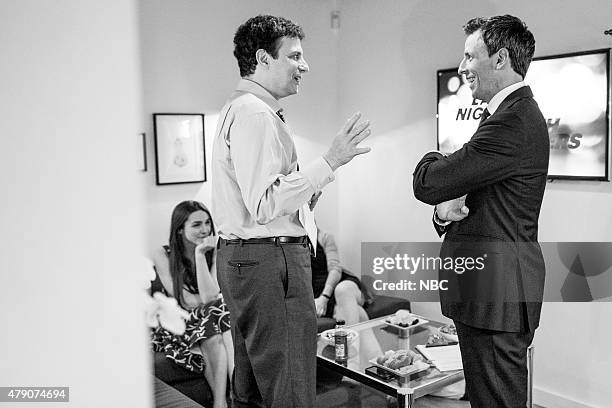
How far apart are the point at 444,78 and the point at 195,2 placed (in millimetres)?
882

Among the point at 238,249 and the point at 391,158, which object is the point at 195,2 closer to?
the point at 391,158

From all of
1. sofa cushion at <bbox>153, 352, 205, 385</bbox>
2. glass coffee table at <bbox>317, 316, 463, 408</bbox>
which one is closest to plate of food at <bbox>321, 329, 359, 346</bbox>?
glass coffee table at <bbox>317, 316, 463, 408</bbox>

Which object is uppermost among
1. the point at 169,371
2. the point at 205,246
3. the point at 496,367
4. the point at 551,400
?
the point at 205,246

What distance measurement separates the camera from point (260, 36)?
0.95 meters

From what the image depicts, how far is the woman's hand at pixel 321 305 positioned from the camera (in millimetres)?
2019

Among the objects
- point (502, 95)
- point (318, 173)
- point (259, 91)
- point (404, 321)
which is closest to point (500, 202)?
point (502, 95)

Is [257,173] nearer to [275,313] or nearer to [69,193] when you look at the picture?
[275,313]

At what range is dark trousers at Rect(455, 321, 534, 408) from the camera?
930 mm

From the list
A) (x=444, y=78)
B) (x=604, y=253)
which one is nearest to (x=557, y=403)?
(x=604, y=253)

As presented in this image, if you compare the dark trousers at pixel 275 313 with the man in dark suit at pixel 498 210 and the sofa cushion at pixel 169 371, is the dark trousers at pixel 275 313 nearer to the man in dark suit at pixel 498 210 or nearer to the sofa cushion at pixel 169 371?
the man in dark suit at pixel 498 210

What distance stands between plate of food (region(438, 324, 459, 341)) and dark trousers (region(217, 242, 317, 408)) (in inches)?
29.2

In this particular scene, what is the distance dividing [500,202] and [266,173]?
0.38 metres

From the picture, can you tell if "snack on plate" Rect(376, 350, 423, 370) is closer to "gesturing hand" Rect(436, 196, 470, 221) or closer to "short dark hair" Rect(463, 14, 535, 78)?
"gesturing hand" Rect(436, 196, 470, 221)

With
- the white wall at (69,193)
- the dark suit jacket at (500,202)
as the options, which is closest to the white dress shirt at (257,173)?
the dark suit jacket at (500,202)
